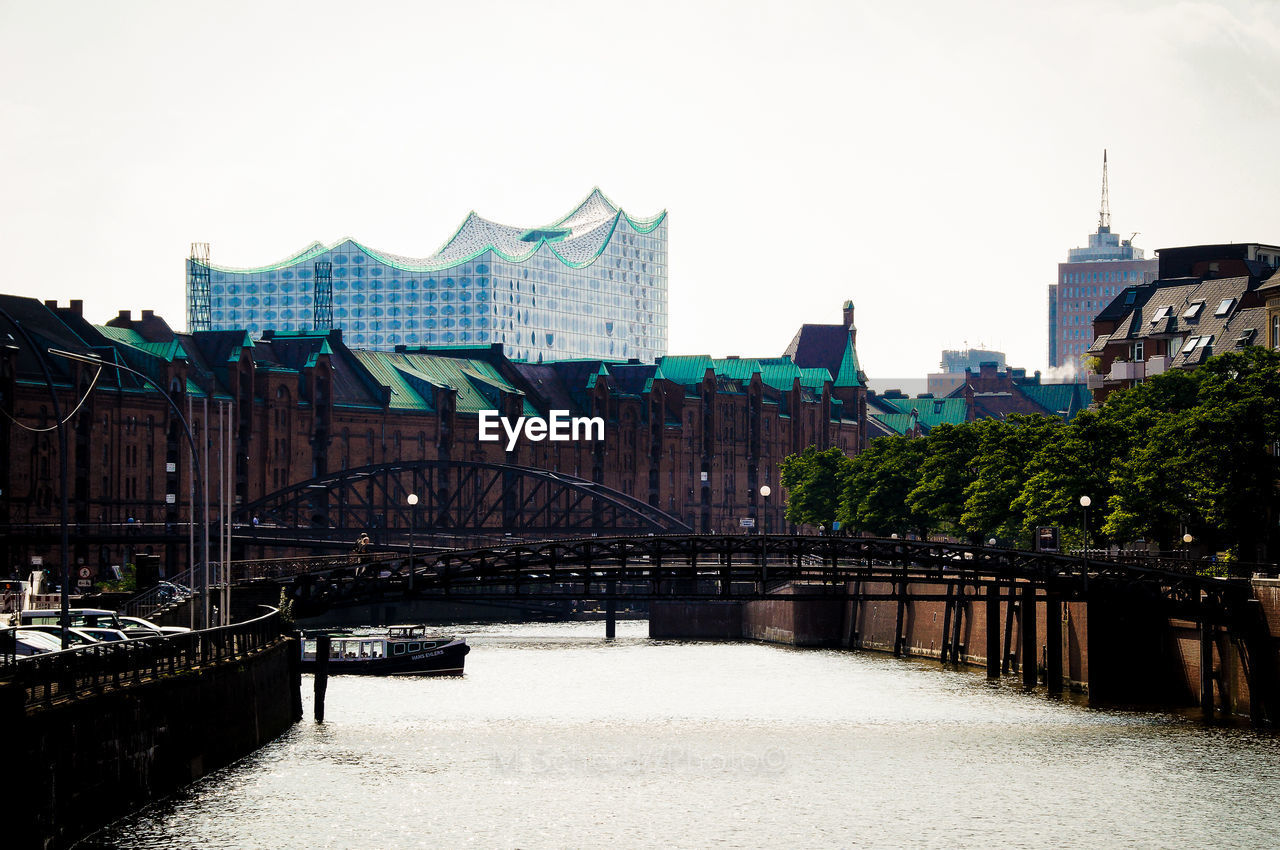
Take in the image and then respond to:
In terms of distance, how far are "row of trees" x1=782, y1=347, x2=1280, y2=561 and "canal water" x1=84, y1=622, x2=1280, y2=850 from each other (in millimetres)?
11052

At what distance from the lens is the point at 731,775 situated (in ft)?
244

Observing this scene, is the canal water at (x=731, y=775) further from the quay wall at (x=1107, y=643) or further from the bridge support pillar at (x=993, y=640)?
the bridge support pillar at (x=993, y=640)

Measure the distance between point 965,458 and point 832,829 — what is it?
76055 mm

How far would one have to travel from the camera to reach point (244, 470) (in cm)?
18750

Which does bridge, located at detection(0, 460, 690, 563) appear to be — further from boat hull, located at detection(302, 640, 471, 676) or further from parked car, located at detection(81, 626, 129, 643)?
parked car, located at detection(81, 626, 129, 643)

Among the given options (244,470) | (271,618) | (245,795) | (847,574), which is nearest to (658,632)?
(244,470)

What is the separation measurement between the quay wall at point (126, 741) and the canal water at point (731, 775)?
994 mm

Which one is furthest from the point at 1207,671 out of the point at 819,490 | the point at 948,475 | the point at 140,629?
the point at 819,490

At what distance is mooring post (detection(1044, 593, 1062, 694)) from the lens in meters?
102

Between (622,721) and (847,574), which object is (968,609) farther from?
(622,721)

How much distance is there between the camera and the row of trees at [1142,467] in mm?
97125

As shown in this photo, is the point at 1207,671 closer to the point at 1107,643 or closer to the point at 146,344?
the point at 1107,643

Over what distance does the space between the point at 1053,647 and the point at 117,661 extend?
56.1 metres

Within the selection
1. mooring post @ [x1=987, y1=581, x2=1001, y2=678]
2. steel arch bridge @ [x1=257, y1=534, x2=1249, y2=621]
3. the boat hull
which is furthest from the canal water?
the boat hull
